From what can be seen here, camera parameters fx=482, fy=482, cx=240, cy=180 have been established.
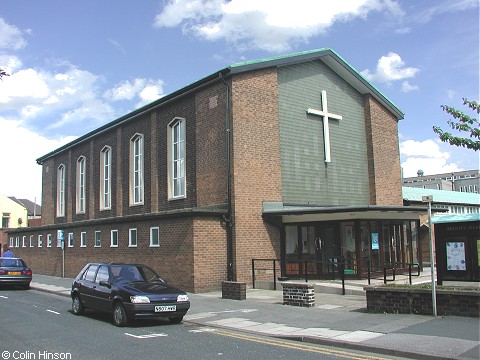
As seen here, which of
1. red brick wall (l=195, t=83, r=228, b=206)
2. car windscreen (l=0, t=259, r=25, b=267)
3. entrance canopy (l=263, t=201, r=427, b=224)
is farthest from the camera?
car windscreen (l=0, t=259, r=25, b=267)

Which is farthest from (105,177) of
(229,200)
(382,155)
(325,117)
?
(382,155)

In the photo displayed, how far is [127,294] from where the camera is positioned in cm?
1112

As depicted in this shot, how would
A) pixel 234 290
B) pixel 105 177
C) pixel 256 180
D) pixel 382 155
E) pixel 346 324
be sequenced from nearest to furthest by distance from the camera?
pixel 346 324, pixel 234 290, pixel 256 180, pixel 382 155, pixel 105 177

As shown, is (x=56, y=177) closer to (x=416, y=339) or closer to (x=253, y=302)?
(x=253, y=302)

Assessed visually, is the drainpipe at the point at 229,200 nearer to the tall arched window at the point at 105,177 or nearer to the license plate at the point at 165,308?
the license plate at the point at 165,308

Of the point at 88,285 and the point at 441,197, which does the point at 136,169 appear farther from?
the point at 441,197

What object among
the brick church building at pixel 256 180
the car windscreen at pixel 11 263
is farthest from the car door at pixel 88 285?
the car windscreen at pixel 11 263

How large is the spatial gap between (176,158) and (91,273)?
35.9ft

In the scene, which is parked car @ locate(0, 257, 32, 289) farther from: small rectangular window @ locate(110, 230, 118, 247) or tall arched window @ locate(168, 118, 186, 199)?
tall arched window @ locate(168, 118, 186, 199)

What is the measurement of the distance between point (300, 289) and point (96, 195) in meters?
19.9

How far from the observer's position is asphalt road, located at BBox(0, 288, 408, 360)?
8.10 meters

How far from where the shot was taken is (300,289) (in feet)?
45.5

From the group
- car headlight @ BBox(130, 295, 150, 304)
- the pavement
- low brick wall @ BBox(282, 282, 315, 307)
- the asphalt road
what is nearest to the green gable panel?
the pavement

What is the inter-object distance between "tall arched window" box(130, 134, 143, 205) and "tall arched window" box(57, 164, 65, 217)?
11.0 m
